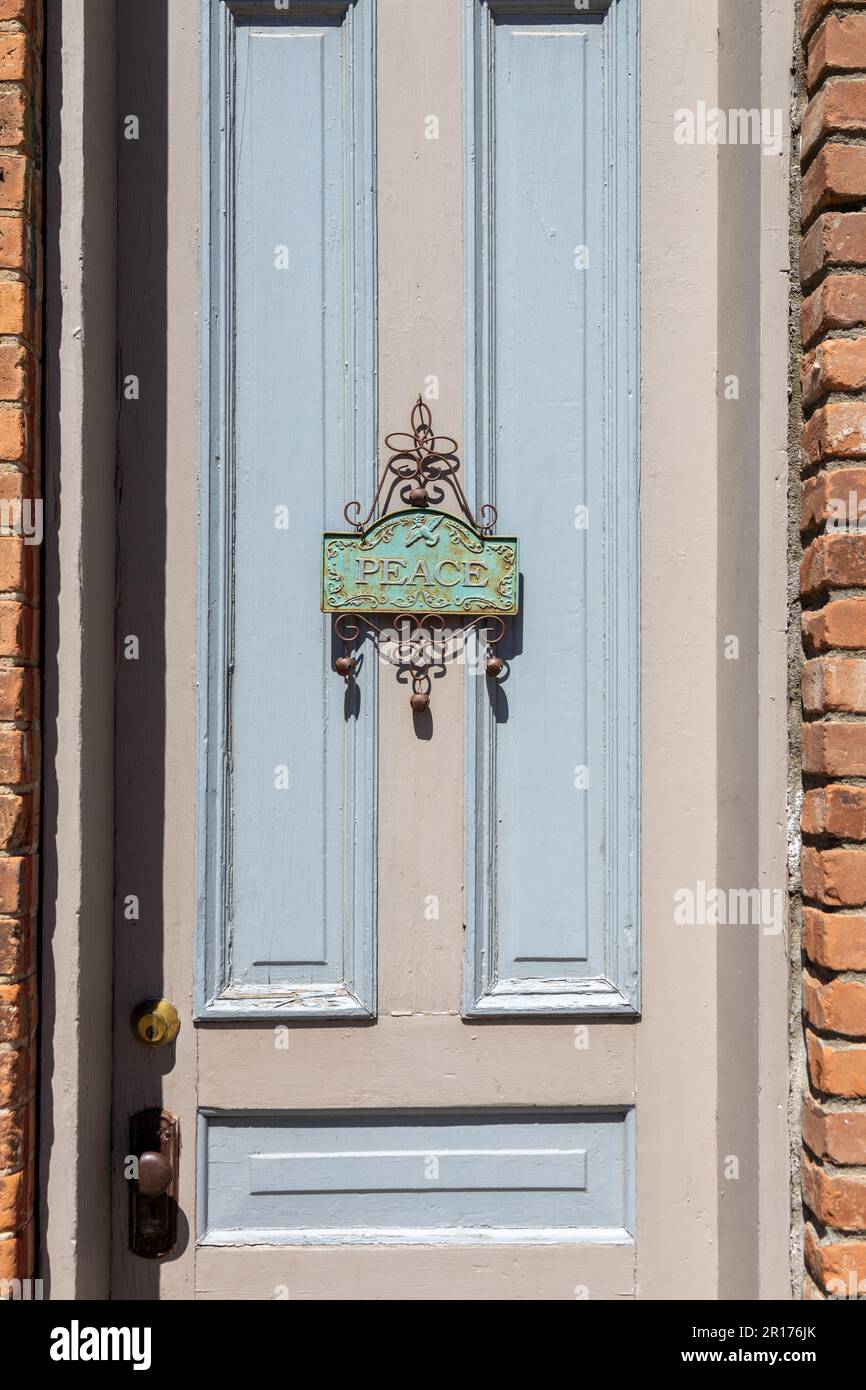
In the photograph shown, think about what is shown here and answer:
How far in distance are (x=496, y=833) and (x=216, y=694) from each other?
480 millimetres

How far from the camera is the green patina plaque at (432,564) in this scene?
1.52m

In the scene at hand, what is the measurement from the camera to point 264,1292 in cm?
154

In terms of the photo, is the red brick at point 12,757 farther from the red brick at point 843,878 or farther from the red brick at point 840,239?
the red brick at point 840,239

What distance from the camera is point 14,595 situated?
131 centimetres

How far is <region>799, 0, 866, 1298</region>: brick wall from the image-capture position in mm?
1308

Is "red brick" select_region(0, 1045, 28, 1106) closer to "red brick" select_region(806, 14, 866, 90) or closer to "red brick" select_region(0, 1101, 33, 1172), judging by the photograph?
"red brick" select_region(0, 1101, 33, 1172)

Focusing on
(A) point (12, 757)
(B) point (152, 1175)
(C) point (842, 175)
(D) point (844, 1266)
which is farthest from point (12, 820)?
(C) point (842, 175)

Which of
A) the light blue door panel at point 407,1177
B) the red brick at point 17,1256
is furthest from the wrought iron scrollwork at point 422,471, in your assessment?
the red brick at point 17,1256

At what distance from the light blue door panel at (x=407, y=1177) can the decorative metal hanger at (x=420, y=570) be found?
2.17ft

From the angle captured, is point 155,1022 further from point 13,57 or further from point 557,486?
point 13,57

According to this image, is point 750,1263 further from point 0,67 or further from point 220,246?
point 0,67

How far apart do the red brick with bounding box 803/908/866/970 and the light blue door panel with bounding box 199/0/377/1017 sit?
646mm

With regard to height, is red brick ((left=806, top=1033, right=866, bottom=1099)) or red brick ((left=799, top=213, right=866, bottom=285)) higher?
red brick ((left=799, top=213, right=866, bottom=285))

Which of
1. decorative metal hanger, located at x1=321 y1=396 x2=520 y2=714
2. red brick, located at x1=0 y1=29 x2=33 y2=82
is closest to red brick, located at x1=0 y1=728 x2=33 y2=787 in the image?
decorative metal hanger, located at x1=321 y1=396 x2=520 y2=714
